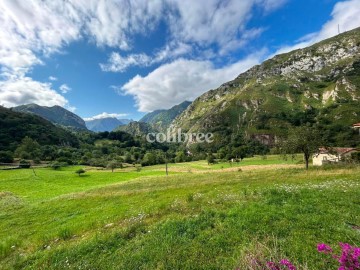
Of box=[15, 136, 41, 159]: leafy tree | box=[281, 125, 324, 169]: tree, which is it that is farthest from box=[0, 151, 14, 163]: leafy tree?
box=[281, 125, 324, 169]: tree

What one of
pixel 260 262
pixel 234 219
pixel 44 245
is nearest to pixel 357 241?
pixel 234 219

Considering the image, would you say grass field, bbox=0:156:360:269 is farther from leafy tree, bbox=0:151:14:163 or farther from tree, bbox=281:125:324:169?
leafy tree, bbox=0:151:14:163

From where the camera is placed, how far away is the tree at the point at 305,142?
43750mm

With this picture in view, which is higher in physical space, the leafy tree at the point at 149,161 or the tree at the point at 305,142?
the tree at the point at 305,142

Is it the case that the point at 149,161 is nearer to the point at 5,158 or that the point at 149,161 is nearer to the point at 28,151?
the point at 28,151

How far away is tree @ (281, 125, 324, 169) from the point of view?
43.8 metres

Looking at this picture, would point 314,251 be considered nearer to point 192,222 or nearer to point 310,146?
point 192,222

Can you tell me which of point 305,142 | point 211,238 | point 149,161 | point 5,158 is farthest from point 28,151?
point 211,238

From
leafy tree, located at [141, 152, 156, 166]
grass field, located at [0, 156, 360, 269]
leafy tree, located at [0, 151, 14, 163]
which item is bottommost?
leafy tree, located at [141, 152, 156, 166]

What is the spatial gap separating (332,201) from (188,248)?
34.3 feet

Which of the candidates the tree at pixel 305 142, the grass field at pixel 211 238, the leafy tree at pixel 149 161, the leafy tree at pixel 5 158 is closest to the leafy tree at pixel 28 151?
the leafy tree at pixel 5 158

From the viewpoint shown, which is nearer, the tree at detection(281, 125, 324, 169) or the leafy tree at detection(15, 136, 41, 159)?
the tree at detection(281, 125, 324, 169)

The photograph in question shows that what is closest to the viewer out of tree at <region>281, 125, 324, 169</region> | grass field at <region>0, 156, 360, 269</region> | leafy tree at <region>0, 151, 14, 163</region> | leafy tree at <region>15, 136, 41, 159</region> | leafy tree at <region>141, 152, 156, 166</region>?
grass field at <region>0, 156, 360, 269</region>

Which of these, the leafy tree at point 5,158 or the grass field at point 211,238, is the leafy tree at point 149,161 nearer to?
the leafy tree at point 5,158
